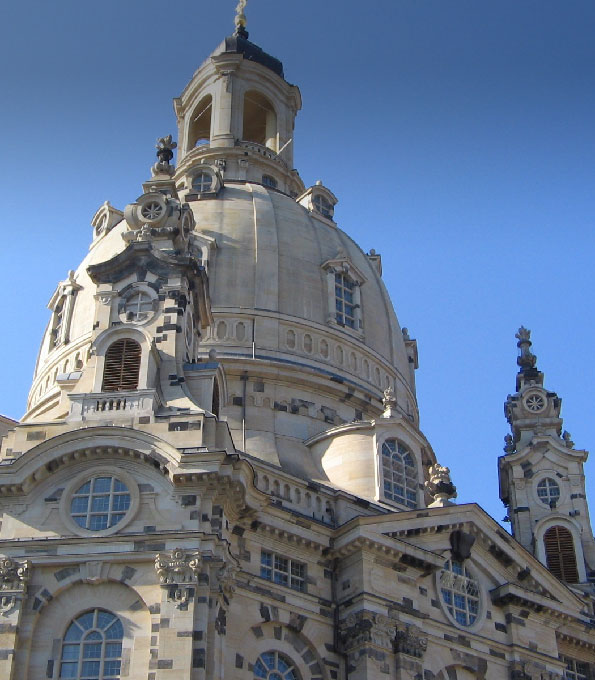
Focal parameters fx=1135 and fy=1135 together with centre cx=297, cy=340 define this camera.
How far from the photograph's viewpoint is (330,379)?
49562mm

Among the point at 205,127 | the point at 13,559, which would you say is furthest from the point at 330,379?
the point at 205,127

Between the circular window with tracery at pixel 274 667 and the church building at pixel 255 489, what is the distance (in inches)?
2.8

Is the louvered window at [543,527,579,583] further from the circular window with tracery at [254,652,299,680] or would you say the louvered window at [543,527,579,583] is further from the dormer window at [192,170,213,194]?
the dormer window at [192,170,213,194]

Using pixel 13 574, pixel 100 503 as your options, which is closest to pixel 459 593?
pixel 100 503

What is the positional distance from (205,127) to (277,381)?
26005 millimetres

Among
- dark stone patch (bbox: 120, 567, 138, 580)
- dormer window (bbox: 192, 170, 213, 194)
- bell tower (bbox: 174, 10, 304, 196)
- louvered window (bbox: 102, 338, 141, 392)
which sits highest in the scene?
bell tower (bbox: 174, 10, 304, 196)

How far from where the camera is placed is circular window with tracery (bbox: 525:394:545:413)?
55906mm

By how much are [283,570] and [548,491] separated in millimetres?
19040

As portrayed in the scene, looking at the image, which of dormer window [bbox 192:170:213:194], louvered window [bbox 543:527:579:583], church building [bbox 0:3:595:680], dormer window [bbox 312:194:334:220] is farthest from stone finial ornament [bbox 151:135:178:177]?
louvered window [bbox 543:527:579:583]

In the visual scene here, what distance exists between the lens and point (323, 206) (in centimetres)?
6106

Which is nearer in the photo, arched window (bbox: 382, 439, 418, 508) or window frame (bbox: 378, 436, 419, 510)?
window frame (bbox: 378, 436, 419, 510)

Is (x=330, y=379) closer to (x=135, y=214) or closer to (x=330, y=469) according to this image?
(x=330, y=469)

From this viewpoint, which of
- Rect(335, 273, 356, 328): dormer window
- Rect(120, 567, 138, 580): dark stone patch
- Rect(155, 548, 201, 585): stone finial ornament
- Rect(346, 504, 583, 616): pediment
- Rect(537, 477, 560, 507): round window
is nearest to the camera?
Rect(155, 548, 201, 585): stone finial ornament

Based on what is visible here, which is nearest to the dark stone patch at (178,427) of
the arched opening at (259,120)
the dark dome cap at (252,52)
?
the arched opening at (259,120)
